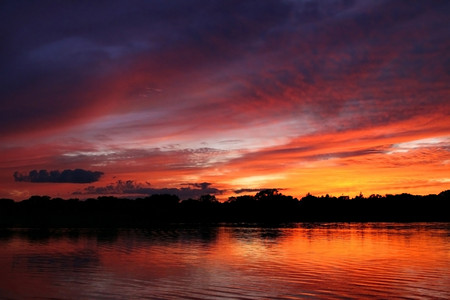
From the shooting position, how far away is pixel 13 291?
18844mm

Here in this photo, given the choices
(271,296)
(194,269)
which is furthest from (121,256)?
(271,296)

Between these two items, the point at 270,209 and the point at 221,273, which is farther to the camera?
the point at 270,209

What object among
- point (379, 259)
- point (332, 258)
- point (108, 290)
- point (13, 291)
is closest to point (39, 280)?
point (13, 291)

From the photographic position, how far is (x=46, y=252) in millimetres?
34281

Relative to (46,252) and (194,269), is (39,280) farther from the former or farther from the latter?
(46,252)

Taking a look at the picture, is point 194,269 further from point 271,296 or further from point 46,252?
point 46,252

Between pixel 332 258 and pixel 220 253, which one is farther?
pixel 220 253

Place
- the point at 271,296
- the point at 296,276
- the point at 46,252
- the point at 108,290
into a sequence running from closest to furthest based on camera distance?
the point at 271,296 → the point at 108,290 → the point at 296,276 → the point at 46,252

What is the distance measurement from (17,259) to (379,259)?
23870mm

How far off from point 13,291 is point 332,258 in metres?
20.6

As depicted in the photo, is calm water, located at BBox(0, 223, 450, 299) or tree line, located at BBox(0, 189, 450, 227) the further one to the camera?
tree line, located at BBox(0, 189, 450, 227)

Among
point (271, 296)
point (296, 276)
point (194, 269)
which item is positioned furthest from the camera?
point (194, 269)

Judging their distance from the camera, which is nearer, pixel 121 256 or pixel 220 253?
pixel 121 256

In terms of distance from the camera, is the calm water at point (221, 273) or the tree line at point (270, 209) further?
the tree line at point (270, 209)
